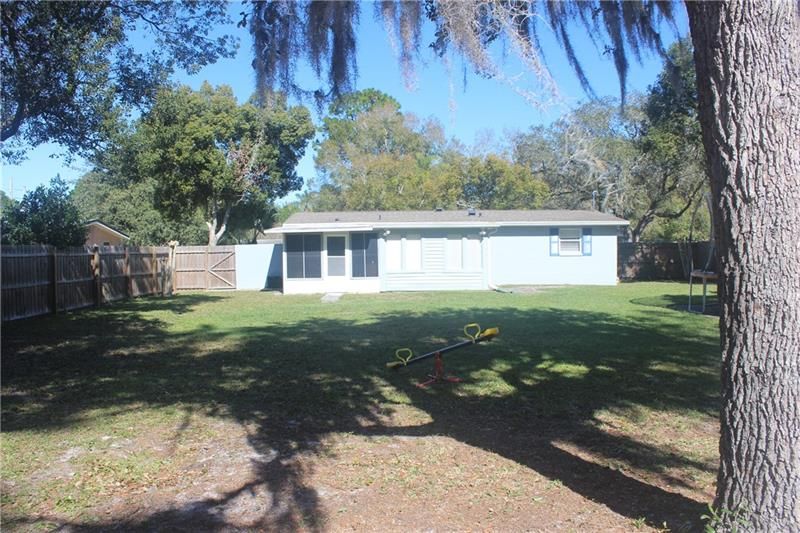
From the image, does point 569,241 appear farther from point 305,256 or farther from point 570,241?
point 305,256

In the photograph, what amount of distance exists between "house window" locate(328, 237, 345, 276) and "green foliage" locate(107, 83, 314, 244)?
6.70 metres

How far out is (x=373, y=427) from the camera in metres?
5.42

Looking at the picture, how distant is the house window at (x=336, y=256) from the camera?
21406 millimetres

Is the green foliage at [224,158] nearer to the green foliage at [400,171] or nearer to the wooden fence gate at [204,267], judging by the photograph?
the wooden fence gate at [204,267]

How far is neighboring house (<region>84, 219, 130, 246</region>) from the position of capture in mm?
31408

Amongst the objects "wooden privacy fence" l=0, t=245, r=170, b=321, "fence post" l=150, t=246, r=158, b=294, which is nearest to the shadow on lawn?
"wooden privacy fence" l=0, t=245, r=170, b=321

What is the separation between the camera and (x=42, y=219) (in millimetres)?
18781

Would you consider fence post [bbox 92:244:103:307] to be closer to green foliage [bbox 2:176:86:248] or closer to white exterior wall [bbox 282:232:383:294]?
green foliage [bbox 2:176:86:248]

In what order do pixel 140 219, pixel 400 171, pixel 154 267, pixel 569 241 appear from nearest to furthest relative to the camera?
1. pixel 154 267
2. pixel 569 241
3. pixel 400 171
4. pixel 140 219

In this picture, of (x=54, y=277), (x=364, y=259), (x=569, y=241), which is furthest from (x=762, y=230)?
(x=569, y=241)

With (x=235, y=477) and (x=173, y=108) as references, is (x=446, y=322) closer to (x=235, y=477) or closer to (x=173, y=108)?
(x=173, y=108)

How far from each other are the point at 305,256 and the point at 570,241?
10.0m

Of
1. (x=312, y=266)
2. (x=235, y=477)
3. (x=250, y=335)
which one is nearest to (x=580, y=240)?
(x=312, y=266)

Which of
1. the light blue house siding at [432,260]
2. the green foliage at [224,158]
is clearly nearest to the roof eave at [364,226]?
the light blue house siding at [432,260]
